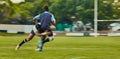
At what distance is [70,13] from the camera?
168 ft

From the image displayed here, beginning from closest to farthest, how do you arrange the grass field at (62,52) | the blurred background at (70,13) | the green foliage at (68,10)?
the grass field at (62,52) < the blurred background at (70,13) < the green foliage at (68,10)

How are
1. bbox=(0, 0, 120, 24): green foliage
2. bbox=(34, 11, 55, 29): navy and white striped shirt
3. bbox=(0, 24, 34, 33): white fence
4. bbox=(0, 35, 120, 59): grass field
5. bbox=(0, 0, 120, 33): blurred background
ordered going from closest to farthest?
bbox=(0, 35, 120, 59): grass field < bbox=(34, 11, 55, 29): navy and white striped shirt < bbox=(0, 24, 34, 33): white fence < bbox=(0, 0, 120, 33): blurred background < bbox=(0, 0, 120, 24): green foliage

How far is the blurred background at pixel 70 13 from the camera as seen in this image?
45.7 m

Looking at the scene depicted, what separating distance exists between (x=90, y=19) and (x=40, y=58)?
1475 inches

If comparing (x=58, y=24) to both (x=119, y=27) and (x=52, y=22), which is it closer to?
(x=119, y=27)

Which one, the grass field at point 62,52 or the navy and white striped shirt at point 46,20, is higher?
the navy and white striped shirt at point 46,20

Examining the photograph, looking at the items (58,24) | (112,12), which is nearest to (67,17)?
(58,24)

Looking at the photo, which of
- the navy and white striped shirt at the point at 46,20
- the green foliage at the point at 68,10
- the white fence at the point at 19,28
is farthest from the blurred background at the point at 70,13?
the navy and white striped shirt at the point at 46,20

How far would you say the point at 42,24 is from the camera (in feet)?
41.8

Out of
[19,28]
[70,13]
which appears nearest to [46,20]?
[19,28]

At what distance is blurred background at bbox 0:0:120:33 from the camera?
45.7 meters

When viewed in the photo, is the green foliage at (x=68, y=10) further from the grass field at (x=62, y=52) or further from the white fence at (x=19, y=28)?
the grass field at (x=62, y=52)

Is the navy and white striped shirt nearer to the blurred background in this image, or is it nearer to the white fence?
the white fence

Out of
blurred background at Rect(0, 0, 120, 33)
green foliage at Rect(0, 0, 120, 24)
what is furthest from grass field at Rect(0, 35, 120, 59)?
green foliage at Rect(0, 0, 120, 24)
